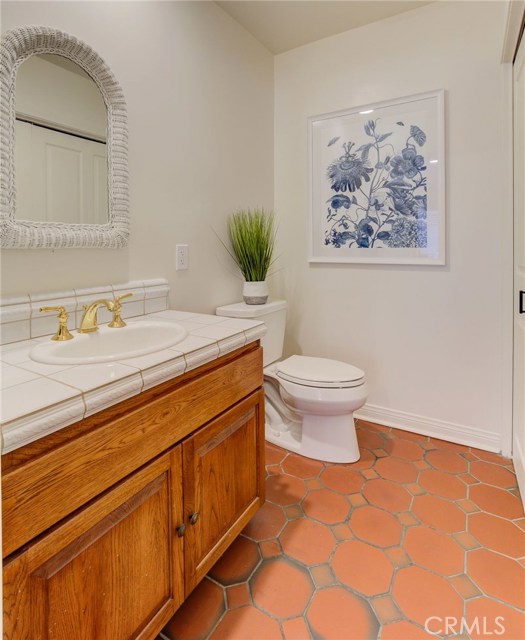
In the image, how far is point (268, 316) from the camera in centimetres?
214

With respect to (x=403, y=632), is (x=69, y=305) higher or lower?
higher

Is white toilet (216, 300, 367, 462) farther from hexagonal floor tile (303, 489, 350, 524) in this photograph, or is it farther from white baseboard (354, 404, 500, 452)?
white baseboard (354, 404, 500, 452)

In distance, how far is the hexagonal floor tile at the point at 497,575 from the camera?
121 cm

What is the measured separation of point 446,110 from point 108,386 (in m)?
2.16

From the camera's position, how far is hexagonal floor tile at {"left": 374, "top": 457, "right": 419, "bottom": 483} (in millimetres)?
1835

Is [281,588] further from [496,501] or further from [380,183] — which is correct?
[380,183]

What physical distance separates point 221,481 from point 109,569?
426 mm

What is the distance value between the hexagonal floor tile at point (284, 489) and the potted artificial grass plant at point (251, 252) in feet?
3.04

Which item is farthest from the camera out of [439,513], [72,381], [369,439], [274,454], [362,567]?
[369,439]

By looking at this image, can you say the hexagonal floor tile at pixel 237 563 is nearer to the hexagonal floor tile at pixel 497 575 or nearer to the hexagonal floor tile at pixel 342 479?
the hexagonal floor tile at pixel 342 479

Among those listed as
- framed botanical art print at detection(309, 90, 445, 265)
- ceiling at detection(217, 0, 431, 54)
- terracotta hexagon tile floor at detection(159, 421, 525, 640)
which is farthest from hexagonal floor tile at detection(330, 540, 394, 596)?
ceiling at detection(217, 0, 431, 54)

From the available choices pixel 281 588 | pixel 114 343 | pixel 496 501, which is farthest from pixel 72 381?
pixel 496 501

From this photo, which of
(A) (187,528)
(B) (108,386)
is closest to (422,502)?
(A) (187,528)

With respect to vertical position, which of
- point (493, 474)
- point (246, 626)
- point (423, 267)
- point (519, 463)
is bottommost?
point (246, 626)
